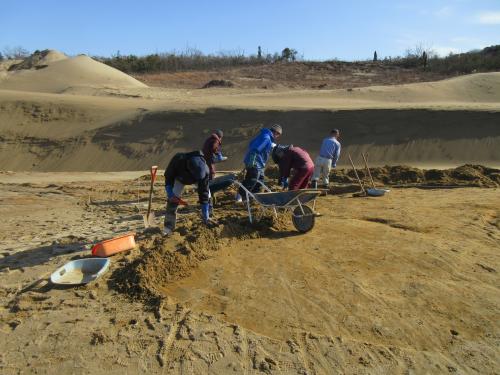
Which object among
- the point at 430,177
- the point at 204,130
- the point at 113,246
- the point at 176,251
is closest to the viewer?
the point at 176,251

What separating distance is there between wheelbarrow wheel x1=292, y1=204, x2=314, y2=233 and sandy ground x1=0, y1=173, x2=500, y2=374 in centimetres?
10

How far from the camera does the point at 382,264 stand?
224 inches

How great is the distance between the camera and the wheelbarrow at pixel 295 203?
21.4 ft

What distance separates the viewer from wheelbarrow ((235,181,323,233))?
6535 mm

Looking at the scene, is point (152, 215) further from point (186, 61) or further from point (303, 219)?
point (186, 61)

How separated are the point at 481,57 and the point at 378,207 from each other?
1238 inches

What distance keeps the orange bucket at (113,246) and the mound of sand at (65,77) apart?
82.6 feet

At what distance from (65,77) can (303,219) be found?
3070 cm

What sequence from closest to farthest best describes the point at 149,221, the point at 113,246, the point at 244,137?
the point at 113,246 < the point at 149,221 < the point at 244,137

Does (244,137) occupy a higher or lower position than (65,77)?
lower

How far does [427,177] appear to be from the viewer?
38.0 feet

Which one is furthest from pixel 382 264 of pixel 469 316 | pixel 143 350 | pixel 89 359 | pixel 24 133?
pixel 24 133

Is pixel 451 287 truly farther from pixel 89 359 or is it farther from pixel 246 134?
pixel 246 134

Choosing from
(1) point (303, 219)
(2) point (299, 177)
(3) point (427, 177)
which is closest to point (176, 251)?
(1) point (303, 219)
